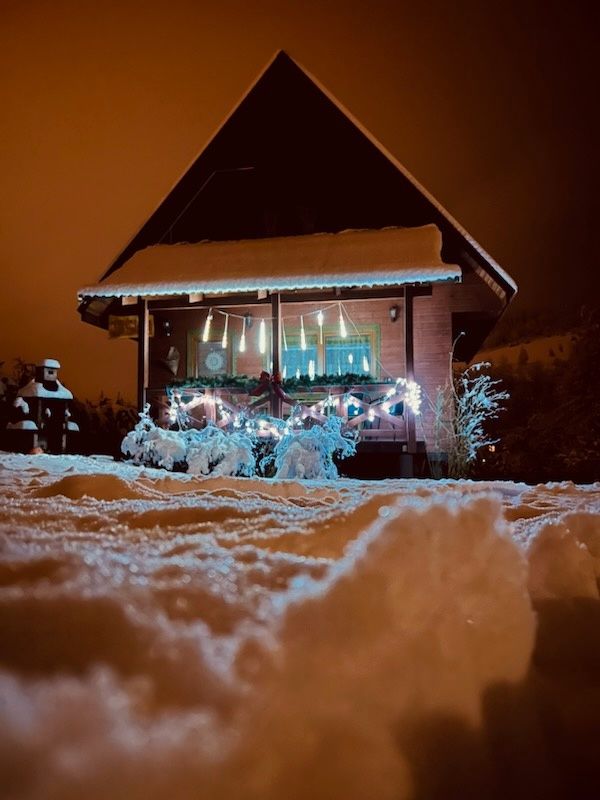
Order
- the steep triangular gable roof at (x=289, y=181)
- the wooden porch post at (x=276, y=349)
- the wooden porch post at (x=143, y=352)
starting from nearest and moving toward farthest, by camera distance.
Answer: the wooden porch post at (x=276, y=349) < the wooden porch post at (x=143, y=352) < the steep triangular gable roof at (x=289, y=181)

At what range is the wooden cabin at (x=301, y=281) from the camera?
33.6 feet

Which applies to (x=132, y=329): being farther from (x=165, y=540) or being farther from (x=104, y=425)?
(x=165, y=540)

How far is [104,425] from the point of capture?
15133 millimetres

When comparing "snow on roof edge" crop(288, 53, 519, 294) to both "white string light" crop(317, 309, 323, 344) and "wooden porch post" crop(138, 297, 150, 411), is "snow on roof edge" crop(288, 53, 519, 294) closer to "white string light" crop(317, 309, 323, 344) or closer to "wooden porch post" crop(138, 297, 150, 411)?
"white string light" crop(317, 309, 323, 344)

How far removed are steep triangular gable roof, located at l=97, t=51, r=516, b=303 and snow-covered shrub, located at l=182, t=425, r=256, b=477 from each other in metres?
5.21

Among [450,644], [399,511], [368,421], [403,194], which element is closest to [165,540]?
[399,511]

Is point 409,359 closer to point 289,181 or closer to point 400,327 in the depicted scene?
point 400,327

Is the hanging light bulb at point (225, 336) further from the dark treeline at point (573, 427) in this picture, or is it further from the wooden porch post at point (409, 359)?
→ the dark treeline at point (573, 427)

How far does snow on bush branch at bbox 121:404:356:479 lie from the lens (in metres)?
8.48

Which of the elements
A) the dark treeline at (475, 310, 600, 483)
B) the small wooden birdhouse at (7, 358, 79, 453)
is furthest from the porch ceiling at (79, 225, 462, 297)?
the dark treeline at (475, 310, 600, 483)

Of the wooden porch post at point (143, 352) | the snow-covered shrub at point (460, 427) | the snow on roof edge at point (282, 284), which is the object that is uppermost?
the snow on roof edge at point (282, 284)

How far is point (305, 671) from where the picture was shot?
1053 millimetres

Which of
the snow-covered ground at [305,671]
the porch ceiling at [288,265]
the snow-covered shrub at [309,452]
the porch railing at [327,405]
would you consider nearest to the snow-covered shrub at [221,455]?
the snow-covered shrub at [309,452]

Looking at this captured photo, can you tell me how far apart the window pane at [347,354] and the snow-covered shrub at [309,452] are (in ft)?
12.6
